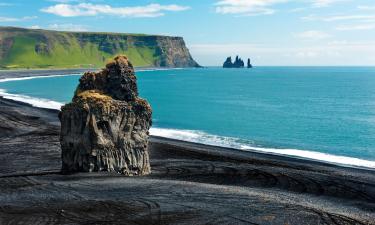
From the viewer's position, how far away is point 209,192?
122 feet

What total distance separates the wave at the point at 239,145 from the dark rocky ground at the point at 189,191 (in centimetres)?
499

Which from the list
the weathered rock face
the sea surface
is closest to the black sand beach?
the weathered rock face

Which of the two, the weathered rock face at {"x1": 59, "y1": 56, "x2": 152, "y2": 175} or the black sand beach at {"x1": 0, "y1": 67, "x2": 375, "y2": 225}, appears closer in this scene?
the black sand beach at {"x1": 0, "y1": 67, "x2": 375, "y2": 225}

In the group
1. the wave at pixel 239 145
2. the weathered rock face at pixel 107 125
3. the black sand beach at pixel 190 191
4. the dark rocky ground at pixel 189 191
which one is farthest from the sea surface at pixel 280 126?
the weathered rock face at pixel 107 125

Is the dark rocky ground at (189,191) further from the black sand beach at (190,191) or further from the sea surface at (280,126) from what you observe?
the sea surface at (280,126)

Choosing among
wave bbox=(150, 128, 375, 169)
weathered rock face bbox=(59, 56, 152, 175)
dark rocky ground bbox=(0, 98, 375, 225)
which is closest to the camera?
dark rocky ground bbox=(0, 98, 375, 225)

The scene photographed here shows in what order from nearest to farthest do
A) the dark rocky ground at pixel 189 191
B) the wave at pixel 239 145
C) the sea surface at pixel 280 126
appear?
the dark rocky ground at pixel 189 191
the wave at pixel 239 145
the sea surface at pixel 280 126

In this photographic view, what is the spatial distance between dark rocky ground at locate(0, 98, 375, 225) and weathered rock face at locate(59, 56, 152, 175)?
182 centimetres

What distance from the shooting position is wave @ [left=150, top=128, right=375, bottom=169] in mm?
62122

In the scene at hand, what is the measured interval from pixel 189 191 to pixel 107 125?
11.5 meters

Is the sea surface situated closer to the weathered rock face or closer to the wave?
the wave

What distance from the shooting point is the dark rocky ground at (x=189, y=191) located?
102ft

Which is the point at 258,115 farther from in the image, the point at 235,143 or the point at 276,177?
the point at 276,177

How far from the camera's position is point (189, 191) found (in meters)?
37.7
